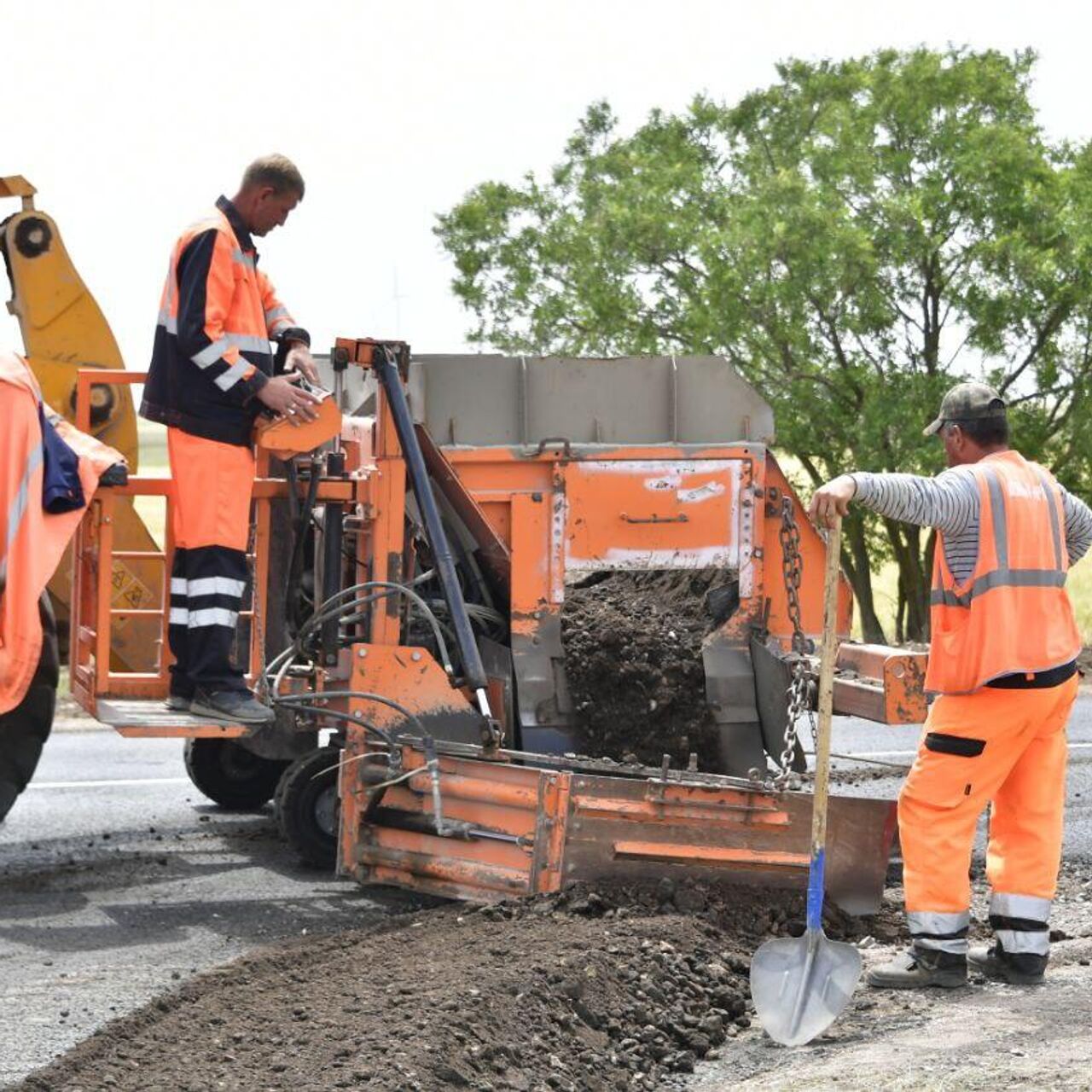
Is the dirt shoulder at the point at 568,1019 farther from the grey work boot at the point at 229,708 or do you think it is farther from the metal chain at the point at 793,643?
the grey work boot at the point at 229,708

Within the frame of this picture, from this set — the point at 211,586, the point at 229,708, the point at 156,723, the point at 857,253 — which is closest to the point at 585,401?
the point at 211,586

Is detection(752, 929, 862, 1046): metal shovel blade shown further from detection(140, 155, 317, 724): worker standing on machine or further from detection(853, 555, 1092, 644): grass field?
detection(853, 555, 1092, 644): grass field

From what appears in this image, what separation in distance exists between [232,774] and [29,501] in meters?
3.09

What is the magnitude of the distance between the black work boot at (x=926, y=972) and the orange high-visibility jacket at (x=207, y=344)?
2814mm

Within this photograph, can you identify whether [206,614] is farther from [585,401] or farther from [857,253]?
[857,253]

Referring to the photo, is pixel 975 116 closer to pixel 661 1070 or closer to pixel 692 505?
pixel 692 505

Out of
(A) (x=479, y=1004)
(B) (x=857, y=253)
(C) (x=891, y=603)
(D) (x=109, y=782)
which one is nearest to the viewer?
(A) (x=479, y=1004)

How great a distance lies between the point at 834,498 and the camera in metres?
5.05

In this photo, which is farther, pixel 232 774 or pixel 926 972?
pixel 232 774

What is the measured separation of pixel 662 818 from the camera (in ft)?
20.1

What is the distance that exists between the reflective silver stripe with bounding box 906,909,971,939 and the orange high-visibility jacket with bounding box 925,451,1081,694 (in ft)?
2.09

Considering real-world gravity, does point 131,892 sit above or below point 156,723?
below

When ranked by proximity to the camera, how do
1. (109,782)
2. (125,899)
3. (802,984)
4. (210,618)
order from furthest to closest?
(109,782)
(125,899)
(210,618)
(802,984)

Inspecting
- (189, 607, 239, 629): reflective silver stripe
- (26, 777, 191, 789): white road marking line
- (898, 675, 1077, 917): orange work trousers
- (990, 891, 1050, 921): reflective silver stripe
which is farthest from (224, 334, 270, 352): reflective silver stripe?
(26, 777, 191, 789): white road marking line
